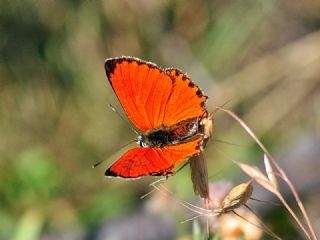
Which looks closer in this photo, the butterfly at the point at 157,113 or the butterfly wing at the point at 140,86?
the butterfly at the point at 157,113

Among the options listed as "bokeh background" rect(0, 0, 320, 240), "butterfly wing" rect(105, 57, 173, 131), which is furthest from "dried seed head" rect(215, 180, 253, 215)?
A: "bokeh background" rect(0, 0, 320, 240)

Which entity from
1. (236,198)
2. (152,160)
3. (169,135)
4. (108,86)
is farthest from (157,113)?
(108,86)

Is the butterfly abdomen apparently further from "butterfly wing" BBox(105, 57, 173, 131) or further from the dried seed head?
the dried seed head

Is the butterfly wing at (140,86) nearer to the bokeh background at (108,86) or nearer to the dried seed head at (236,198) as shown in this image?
the dried seed head at (236,198)

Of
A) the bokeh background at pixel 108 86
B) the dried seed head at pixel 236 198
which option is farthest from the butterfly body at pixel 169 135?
Answer: the bokeh background at pixel 108 86

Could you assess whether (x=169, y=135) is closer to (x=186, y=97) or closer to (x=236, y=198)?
(x=186, y=97)

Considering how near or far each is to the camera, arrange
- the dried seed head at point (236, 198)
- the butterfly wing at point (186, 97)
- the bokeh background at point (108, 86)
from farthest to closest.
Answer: the bokeh background at point (108, 86)
the butterfly wing at point (186, 97)
the dried seed head at point (236, 198)

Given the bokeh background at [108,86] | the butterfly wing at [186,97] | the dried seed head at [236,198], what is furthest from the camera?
the bokeh background at [108,86]
